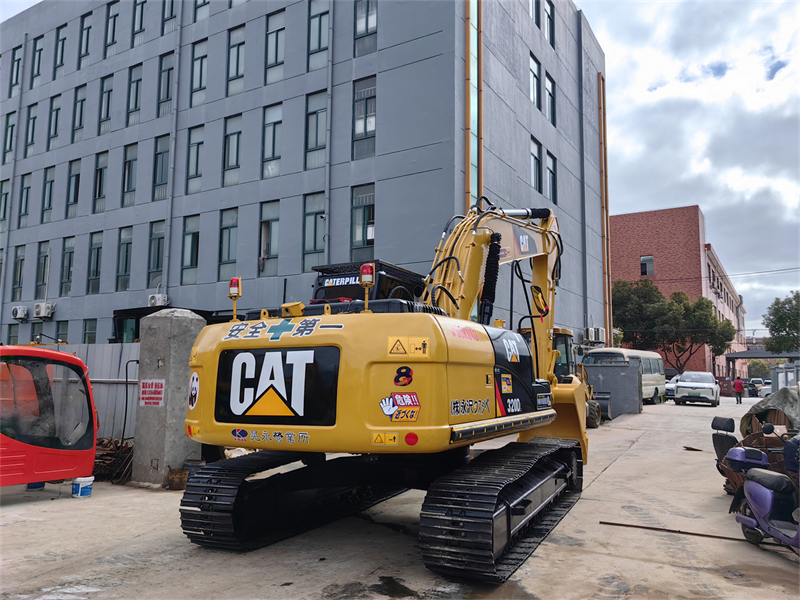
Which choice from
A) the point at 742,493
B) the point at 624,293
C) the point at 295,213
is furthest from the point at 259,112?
the point at 624,293

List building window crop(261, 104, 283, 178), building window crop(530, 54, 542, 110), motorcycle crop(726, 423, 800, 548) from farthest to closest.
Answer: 1. building window crop(530, 54, 542, 110)
2. building window crop(261, 104, 283, 178)
3. motorcycle crop(726, 423, 800, 548)

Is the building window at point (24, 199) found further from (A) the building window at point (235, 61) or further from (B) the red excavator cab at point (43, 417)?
(B) the red excavator cab at point (43, 417)

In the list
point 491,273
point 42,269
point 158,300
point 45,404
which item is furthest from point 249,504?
point 42,269

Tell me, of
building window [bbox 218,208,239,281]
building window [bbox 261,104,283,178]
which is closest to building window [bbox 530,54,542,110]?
building window [bbox 261,104,283,178]

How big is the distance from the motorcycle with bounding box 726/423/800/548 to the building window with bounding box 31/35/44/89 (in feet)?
104

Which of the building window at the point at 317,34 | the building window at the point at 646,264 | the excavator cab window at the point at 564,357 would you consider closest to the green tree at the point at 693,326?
the building window at the point at 646,264

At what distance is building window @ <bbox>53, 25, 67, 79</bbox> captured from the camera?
89.0 ft

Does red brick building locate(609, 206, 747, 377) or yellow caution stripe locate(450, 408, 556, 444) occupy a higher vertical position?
red brick building locate(609, 206, 747, 377)

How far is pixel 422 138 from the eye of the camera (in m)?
17.0

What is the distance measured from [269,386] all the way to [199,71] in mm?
20311

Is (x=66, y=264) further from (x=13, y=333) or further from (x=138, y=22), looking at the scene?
(x=138, y=22)

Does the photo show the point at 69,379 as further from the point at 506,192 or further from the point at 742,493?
the point at 506,192

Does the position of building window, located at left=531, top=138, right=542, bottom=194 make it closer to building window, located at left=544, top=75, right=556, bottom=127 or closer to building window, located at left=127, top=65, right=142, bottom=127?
building window, located at left=544, top=75, right=556, bottom=127

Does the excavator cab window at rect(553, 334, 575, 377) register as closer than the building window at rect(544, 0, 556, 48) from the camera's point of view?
Yes
